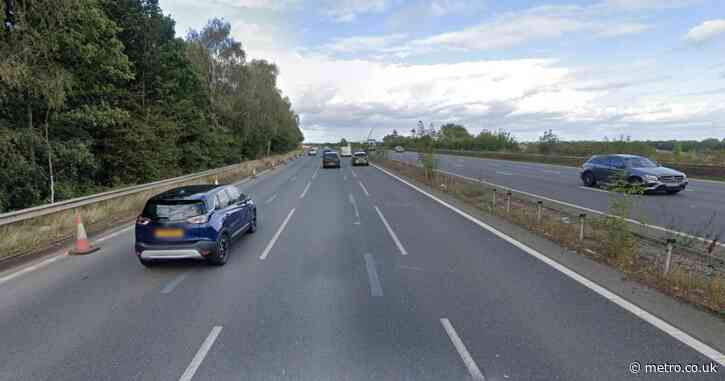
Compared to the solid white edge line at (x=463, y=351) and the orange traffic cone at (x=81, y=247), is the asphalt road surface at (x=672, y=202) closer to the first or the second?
the solid white edge line at (x=463, y=351)

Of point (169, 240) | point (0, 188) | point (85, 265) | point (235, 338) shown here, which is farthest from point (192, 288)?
point (0, 188)

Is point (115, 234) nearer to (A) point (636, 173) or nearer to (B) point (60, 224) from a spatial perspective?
(B) point (60, 224)

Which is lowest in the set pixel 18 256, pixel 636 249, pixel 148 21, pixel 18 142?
pixel 18 256

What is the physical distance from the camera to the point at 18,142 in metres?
13.3

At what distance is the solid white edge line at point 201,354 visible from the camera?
3211 millimetres

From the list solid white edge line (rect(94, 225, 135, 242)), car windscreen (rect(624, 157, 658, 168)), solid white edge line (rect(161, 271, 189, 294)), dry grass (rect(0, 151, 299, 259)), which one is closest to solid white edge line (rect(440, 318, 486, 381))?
solid white edge line (rect(161, 271, 189, 294))

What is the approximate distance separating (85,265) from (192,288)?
2.92 m

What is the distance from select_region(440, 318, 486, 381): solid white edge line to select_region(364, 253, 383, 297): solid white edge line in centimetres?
118

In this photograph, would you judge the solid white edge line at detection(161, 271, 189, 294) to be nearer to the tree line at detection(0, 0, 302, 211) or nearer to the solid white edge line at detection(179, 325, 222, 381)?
the solid white edge line at detection(179, 325, 222, 381)

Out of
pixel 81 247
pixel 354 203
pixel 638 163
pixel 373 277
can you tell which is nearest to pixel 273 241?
pixel 373 277

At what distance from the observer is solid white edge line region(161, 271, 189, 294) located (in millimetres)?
5293

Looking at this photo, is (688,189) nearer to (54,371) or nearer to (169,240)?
(169,240)

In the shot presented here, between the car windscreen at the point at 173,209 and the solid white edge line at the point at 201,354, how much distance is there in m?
2.69

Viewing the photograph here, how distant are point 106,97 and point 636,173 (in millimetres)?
27303
